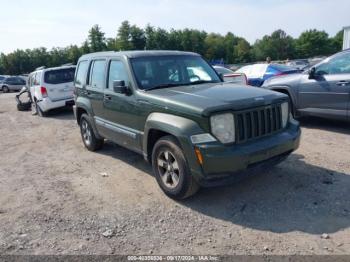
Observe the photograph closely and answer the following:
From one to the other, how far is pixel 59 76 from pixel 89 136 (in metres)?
6.04

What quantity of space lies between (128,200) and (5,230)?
1516 mm

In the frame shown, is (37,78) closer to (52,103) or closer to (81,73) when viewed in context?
(52,103)

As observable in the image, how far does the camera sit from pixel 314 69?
7090 mm

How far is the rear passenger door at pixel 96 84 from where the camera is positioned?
5.78 metres

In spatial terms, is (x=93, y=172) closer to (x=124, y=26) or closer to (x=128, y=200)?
(x=128, y=200)

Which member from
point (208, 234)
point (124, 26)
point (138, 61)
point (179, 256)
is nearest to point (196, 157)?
point (208, 234)

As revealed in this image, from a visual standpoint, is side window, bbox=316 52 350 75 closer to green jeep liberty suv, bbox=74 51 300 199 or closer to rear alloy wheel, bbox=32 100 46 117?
green jeep liberty suv, bbox=74 51 300 199

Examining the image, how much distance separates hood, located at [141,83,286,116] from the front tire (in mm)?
481

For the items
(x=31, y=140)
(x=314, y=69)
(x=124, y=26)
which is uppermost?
(x=124, y=26)

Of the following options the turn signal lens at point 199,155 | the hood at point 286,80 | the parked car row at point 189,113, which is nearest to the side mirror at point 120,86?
the parked car row at point 189,113

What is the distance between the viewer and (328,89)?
6.77m

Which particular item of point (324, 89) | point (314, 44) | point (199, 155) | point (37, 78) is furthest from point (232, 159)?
point (314, 44)

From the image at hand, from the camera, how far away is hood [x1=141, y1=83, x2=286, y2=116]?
3822mm

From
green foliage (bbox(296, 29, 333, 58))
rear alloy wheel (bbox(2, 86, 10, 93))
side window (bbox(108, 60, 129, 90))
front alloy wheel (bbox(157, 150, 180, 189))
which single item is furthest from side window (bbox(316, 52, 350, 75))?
green foliage (bbox(296, 29, 333, 58))
